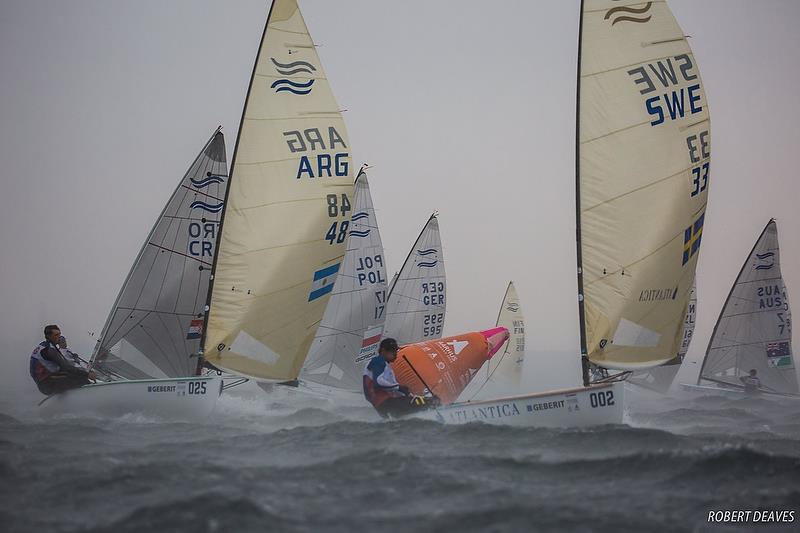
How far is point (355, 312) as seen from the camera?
72.7 ft

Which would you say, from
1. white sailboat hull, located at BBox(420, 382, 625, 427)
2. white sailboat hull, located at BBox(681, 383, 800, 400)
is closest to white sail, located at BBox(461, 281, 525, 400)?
white sailboat hull, located at BBox(681, 383, 800, 400)

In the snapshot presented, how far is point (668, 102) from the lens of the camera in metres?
13.6

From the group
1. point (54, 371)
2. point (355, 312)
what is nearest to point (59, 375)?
point (54, 371)

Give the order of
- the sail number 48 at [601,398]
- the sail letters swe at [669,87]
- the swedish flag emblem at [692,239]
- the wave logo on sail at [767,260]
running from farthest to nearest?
the wave logo on sail at [767,260]
the swedish flag emblem at [692,239]
the sail letters swe at [669,87]
the sail number 48 at [601,398]

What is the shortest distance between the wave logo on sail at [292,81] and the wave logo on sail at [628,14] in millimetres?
6684

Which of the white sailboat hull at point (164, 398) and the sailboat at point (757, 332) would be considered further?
the sailboat at point (757, 332)

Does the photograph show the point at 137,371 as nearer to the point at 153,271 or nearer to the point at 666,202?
the point at 153,271

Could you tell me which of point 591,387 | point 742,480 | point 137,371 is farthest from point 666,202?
point 137,371

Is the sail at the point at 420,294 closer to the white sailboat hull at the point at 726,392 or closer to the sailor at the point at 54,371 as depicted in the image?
the sailor at the point at 54,371

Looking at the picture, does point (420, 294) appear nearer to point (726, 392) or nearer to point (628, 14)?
point (628, 14)

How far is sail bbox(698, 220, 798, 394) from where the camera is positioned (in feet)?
94.5

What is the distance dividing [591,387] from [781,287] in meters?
21.4

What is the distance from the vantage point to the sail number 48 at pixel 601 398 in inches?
452

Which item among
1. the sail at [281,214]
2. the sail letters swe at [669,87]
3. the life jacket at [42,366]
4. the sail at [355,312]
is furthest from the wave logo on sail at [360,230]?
the sail letters swe at [669,87]
